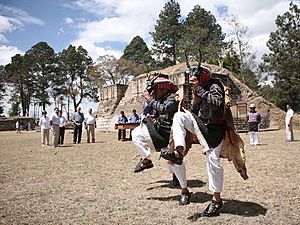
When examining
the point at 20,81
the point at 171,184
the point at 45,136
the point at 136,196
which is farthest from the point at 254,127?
the point at 20,81

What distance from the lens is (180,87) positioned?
82.3 ft

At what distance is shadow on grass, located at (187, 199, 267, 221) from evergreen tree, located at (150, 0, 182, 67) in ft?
160

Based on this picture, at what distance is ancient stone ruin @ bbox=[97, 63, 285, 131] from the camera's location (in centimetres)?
2831

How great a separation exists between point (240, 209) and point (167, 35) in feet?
167

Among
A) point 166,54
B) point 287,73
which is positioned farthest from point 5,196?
point 166,54

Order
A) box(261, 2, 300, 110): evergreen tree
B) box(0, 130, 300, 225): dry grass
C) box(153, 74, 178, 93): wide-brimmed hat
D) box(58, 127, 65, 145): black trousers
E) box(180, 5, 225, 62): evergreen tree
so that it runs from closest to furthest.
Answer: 1. box(0, 130, 300, 225): dry grass
2. box(153, 74, 178, 93): wide-brimmed hat
3. box(58, 127, 65, 145): black trousers
4. box(261, 2, 300, 110): evergreen tree
5. box(180, 5, 225, 62): evergreen tree

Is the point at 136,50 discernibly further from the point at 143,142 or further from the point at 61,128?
the point at 143,142

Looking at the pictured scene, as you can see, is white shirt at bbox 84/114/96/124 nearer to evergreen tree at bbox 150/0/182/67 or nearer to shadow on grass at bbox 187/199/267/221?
shadow on grass at bbox 187/199/267/221

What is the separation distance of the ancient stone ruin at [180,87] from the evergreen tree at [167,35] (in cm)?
1853

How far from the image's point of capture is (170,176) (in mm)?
7055

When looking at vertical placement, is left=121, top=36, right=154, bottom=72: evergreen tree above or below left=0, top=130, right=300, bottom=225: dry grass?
above

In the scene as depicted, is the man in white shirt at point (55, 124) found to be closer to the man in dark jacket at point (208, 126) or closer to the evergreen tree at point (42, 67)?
the man in dark jacket at point (208, 126)

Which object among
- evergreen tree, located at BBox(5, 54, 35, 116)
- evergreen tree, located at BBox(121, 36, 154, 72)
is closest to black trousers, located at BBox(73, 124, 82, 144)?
evergreen tree, located at BBox(121, 36, 154, 72)

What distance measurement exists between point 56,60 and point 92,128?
49.8 meters
